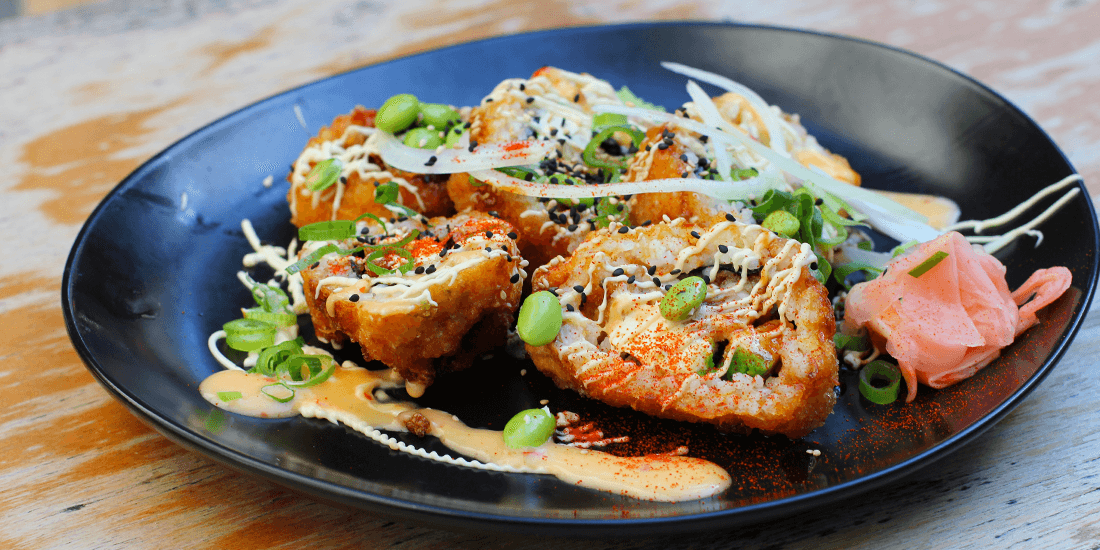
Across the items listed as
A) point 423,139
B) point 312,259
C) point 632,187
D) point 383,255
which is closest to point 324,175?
point 423,139

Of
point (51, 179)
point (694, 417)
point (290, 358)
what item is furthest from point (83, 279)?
point (694, 417)

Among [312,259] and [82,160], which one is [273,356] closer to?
[312,259]

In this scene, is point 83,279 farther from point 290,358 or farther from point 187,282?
point 290,358

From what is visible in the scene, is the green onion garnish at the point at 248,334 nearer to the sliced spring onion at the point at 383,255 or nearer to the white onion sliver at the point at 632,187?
the sliced spring onion at the point at 383,255

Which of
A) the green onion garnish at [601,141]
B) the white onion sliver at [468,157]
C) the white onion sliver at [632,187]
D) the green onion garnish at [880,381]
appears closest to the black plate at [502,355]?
the green onion garnish at [880,381]

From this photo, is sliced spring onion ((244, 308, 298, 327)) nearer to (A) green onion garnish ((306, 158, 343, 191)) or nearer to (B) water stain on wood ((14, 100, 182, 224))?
(A) green onion garnish ((306, 158, 343, 191))

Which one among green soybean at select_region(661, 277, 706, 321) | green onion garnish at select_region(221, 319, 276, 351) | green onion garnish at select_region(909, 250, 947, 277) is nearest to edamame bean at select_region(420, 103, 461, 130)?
green onion garnish at select_region(221, 319, 276, 351)
